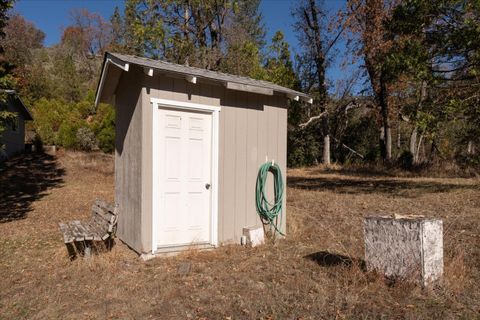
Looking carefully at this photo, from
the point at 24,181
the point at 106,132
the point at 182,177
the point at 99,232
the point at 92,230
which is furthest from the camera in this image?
the point at 106,132

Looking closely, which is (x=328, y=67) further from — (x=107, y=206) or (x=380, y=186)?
(x=107, y=206)

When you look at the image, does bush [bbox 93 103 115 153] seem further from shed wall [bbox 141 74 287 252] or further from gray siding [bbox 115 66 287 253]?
shed wall [bbox 141 74 287 252]

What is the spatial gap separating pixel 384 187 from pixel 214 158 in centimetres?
841

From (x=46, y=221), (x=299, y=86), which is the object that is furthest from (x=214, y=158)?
(x=299, y=86)

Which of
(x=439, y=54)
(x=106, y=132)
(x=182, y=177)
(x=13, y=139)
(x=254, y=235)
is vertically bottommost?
(x=254, y=235)

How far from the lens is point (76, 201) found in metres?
11.4

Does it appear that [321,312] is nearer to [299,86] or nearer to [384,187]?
[384,187]

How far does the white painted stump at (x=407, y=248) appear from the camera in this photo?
414 cm

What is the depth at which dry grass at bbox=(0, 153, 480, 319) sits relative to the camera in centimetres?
390

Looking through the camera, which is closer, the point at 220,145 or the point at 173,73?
the point at 173,73

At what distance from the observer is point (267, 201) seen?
22.8 feet

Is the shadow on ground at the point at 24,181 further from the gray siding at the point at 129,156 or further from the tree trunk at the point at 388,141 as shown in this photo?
the tree trunk at the point at 388,141

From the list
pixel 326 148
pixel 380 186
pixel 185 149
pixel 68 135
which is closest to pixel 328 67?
pixel 326 148

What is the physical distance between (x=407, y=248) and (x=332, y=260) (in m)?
1.51
